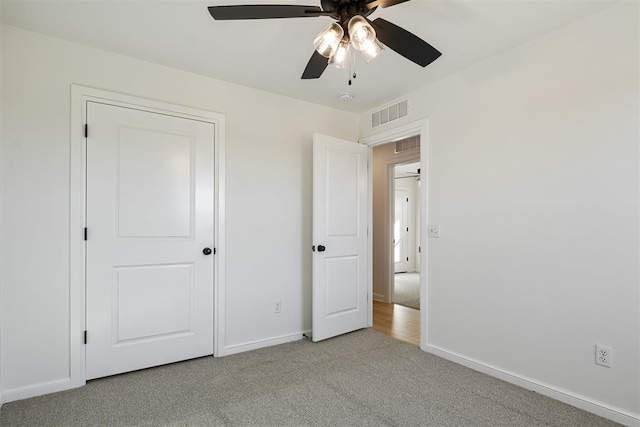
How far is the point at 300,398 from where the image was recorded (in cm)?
221

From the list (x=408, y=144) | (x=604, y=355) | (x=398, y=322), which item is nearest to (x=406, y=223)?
(x=408, y=144)

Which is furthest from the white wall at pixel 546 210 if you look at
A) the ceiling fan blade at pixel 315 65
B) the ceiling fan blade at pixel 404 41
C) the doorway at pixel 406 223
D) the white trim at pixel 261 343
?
the doorway at pixel 406 223

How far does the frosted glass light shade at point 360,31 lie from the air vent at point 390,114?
1.87 m

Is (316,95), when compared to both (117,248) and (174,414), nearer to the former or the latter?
(117,248)

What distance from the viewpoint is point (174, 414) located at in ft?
6.63

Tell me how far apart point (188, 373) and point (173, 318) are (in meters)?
0.44

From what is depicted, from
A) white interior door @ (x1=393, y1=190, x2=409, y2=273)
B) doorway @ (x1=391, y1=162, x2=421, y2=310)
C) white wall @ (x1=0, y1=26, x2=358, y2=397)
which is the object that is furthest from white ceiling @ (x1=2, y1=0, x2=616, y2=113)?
white interior door @ (x1=393, y1=190, x2=409, y2=273)

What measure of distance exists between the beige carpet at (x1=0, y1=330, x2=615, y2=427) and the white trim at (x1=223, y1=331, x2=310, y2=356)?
16 cm

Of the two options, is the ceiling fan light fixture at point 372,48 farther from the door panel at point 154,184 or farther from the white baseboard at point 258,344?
the white baseboard at point 258,344

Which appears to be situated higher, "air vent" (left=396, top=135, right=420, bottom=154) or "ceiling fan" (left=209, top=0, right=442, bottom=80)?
"air vent" (left=396, top=135, right=420, bottom=154)

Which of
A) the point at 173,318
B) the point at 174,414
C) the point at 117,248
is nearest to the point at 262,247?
the point at 173,318

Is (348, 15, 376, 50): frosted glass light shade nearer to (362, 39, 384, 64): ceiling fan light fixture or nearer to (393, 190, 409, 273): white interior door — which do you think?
(362, 39, 384, 64): ceiling fan light fixture

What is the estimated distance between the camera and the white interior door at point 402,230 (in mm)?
8203

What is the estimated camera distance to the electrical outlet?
1985 millimetres
